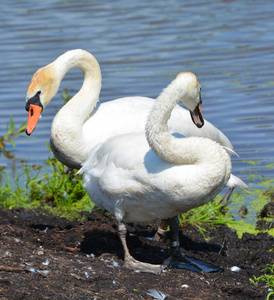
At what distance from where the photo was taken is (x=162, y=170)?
4754 mm

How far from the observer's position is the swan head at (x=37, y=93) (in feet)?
21.3

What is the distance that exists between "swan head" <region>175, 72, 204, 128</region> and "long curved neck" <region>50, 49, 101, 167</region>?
59.3 inches

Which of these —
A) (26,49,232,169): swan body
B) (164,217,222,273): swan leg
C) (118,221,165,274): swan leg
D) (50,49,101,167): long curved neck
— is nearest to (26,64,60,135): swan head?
(26,49,232,169): swan body

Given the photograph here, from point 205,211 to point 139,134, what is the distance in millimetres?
1509

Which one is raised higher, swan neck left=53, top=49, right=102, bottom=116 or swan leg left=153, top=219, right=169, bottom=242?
swan neck left=53, top=49, right=102, bottom=116

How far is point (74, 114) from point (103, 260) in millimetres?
1932

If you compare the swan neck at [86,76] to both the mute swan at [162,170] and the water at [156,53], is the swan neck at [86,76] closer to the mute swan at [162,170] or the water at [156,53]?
the mute swan at [162,170]

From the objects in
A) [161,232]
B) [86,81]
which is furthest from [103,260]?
[86,81]

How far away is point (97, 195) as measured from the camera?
5441 millimetres

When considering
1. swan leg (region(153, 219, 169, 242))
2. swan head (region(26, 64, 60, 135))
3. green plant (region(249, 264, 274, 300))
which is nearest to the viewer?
green plant (region(249, 264, 274, 300))

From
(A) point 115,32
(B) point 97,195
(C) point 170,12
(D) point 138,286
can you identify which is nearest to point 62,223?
(B) point 97,195

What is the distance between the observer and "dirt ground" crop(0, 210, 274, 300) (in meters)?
4.38

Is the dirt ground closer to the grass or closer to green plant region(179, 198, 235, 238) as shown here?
green plant region(179, 198, 235, 238)

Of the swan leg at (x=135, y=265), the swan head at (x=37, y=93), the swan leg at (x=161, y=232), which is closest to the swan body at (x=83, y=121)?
the swan head at (x=37, y=93)
